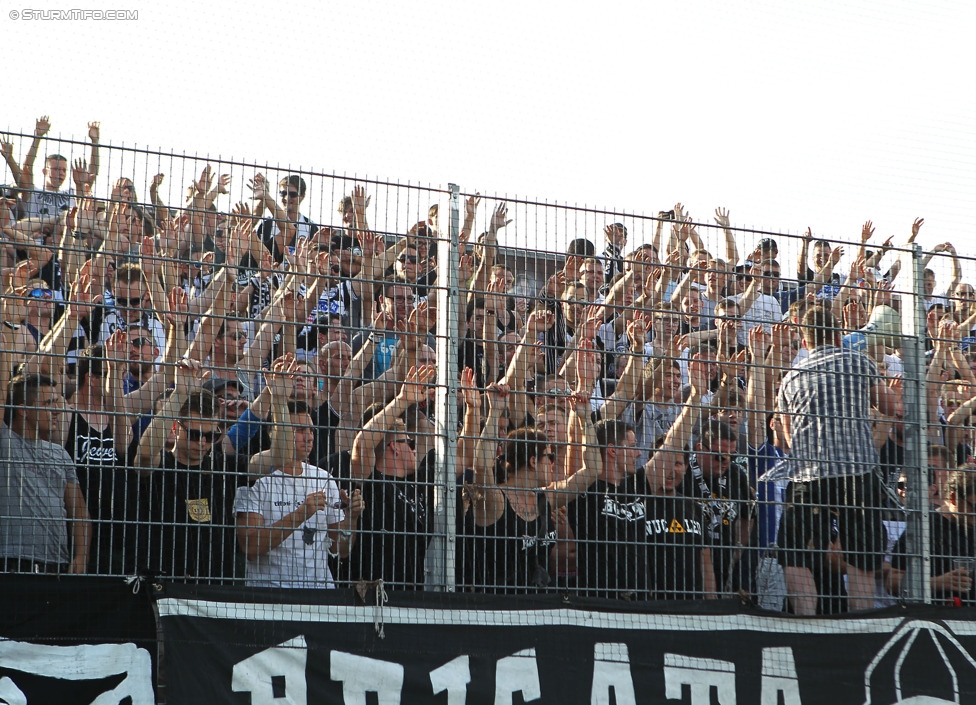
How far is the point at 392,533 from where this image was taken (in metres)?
5.66

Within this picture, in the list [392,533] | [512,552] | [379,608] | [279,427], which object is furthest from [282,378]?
[512,552]

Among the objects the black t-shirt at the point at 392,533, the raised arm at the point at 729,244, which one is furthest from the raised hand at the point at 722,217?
the black t-shirt at the point at 392,533

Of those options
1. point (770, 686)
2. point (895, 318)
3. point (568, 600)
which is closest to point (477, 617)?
point (568, 600)

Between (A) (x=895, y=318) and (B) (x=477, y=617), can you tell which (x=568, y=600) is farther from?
(A) (x=895, y=318)

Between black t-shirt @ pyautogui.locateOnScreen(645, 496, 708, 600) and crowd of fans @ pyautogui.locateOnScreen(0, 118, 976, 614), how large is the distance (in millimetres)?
17

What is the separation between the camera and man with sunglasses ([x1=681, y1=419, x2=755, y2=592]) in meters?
6.29

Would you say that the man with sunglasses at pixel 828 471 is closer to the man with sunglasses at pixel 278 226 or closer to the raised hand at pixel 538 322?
the raised hand at pixel 538 322

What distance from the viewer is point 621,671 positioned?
6066 millimetres

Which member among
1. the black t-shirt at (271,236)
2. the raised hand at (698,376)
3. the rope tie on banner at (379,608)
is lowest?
the rope tie on banner at (379,608)

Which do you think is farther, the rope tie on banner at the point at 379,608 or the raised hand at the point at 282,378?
the rope tie on banner at the point at 379,608

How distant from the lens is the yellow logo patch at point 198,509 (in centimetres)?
538

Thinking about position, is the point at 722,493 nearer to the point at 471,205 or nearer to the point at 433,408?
the point at 433,408

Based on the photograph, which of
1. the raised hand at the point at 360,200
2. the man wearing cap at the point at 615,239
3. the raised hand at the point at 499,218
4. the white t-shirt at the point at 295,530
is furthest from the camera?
the man wearing cap at the point at 615,239

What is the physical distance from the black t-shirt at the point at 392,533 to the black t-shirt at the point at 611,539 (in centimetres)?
77
